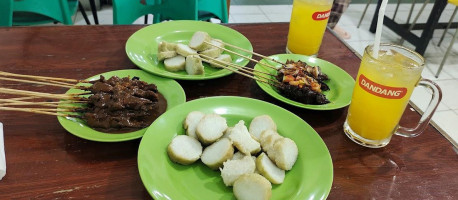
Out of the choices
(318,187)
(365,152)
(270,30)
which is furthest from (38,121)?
(270,30)

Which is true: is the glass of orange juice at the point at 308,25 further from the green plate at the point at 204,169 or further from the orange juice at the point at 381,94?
the green plate at the point at 204,169

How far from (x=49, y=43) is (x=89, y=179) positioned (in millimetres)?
908

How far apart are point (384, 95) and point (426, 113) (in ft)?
0.55

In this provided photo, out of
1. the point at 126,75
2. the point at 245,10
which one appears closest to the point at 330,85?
the point at 126,75

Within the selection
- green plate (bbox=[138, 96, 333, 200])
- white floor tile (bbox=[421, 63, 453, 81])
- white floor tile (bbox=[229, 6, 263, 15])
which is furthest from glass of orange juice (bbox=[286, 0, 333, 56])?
white floor tile (bbox=[229, 6, 263, 15])

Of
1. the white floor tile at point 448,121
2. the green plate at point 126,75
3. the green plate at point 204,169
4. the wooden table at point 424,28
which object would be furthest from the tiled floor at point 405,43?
the green plate at point 126,75

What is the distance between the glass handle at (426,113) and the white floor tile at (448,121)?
2.22 m

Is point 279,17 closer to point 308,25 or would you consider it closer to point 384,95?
point 308,25

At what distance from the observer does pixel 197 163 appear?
3.26 ft

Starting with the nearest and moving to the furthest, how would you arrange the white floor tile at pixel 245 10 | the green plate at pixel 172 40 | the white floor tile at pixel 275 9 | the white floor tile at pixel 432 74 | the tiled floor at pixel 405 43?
the green plate at pixel 172 40, the tiled floor at pixel 405 43, the white floor tile at pixel 432 74, the white floor tile at pixel 245 10, the white floor tile at pixel 275 9

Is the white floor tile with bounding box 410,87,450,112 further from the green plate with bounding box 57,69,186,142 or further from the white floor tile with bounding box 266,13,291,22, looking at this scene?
the green plate with bounding box 57,69,186,142

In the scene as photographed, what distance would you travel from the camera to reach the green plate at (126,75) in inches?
39.3

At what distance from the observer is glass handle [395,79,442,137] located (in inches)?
40.5

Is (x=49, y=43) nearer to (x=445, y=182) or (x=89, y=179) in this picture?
(x=89, y=179)
